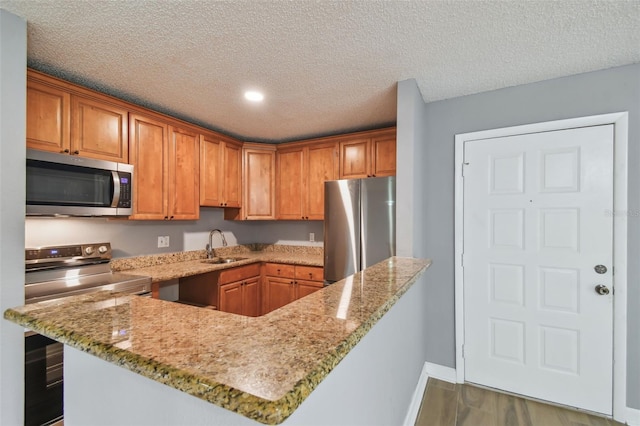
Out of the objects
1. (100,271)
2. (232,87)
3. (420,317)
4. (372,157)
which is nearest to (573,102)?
(372,157)

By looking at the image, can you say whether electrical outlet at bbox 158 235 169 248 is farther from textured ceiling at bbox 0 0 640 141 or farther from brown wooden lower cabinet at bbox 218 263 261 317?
textured ceiling at bbox 0 0 640 141

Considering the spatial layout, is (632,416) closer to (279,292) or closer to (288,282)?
(288,282)

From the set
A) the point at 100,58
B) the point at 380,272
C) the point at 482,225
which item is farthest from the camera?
the point at 482,225

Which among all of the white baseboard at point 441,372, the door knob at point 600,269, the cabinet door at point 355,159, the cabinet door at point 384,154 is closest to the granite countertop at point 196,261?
the cabinet door at point 355,159

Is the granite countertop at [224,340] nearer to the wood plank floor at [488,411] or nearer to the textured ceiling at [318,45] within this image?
the textured ceiling at [318,45]

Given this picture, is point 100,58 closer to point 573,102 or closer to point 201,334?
point 201,334

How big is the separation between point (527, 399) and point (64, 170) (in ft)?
12.2

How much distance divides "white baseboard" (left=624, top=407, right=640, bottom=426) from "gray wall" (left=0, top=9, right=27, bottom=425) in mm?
3597

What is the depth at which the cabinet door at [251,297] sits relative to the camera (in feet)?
10.6

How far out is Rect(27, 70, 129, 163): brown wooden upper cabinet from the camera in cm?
188

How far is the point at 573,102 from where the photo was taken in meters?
2.09

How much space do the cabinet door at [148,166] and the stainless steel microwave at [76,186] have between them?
7.5 inches

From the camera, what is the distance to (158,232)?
3.00 metres

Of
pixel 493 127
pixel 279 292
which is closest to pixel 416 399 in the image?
pixel 279 292
